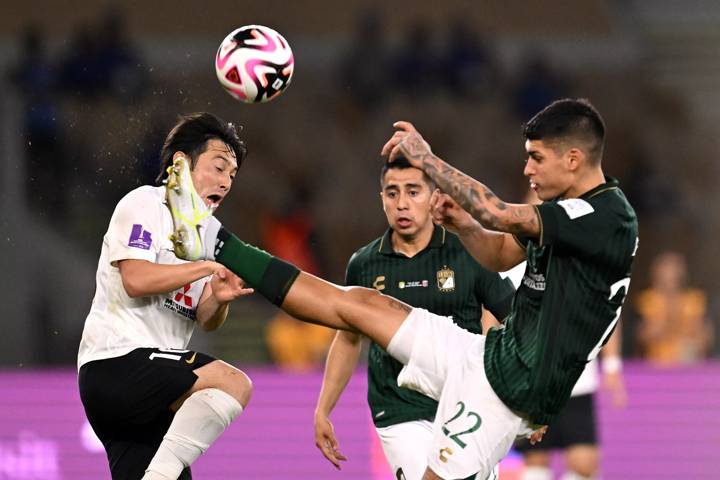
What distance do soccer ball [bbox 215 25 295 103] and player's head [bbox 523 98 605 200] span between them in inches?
51.2

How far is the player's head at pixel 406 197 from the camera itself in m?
5.86

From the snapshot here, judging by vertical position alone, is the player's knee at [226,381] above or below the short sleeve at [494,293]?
below

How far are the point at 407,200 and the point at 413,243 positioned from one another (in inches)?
8.7

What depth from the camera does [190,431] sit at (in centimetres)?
498

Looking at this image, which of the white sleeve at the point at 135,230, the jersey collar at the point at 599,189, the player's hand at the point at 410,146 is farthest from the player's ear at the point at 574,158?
the white sleeve at the point at 135,230

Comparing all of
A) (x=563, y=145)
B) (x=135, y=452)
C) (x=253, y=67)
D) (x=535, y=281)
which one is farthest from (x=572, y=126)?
(x=135, y=452)

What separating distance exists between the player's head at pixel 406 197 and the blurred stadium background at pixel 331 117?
499 cm

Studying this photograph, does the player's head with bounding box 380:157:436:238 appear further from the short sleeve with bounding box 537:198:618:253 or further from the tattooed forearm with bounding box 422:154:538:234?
the short sleeve with bounding box 537:198:618:253

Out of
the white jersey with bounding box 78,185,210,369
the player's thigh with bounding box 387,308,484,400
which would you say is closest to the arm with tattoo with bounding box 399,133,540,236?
the player's thigh with bounding box 387,308,484,400

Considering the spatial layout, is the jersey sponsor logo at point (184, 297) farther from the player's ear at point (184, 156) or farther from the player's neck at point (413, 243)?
the player's neck at point (413, 243)

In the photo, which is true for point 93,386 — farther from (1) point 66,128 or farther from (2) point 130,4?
(2) point 130,4

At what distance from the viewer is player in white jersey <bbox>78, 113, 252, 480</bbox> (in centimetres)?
499

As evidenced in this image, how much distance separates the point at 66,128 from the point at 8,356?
109 inches

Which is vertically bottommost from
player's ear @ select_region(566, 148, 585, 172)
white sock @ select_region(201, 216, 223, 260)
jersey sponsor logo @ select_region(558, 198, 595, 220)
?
white sock @ select_region(201, 216, 223, 260)
